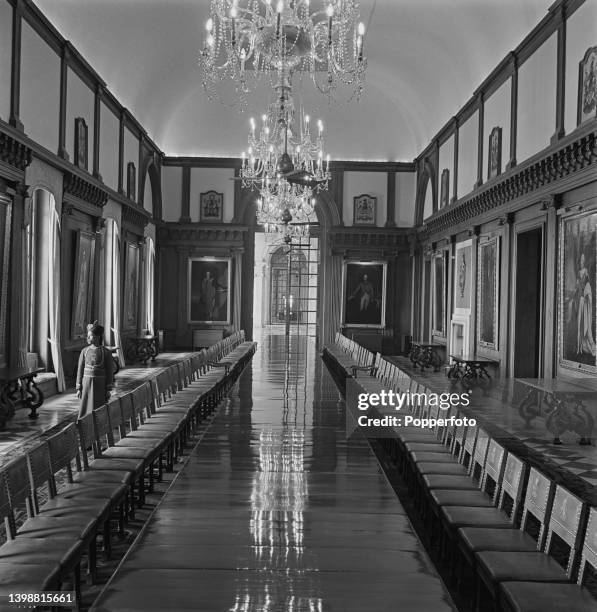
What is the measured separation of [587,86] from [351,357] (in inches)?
305

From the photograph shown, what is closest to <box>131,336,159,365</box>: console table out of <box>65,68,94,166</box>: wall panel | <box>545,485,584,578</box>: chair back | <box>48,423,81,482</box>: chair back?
<box>65,68,94,166</box>: wall panel

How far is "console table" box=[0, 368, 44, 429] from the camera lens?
9.78m

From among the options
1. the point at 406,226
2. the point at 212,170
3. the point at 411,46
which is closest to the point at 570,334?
the point at 411,46

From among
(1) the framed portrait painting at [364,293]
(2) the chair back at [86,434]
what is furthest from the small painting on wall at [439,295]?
(2) the chair back at [86,434]

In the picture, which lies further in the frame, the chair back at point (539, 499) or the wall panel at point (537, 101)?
the wall panel at point (537, 101)

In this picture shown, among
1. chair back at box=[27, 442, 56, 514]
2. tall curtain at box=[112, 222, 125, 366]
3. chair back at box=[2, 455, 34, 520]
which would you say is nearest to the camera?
chair back at box=[2, 455, 34, 520]

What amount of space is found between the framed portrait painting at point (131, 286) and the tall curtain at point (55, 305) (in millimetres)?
5765

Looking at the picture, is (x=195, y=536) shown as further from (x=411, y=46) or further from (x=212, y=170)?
(x=212, y=170)

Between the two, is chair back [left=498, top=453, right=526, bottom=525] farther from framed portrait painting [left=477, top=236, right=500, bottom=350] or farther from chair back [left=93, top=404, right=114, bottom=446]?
framed portrait painting [left=477, top=236, right=500, bottom=350]

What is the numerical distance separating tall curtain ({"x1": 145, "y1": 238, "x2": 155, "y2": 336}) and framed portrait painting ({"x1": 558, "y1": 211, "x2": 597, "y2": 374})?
1440 centimetres

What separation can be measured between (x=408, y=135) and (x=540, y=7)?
12.1 metres

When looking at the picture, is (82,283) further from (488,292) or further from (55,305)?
(488,292)

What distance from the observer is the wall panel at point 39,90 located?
463 inches

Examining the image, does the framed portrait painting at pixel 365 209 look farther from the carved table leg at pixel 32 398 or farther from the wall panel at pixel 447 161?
the carved table leg at pixel 32 398
